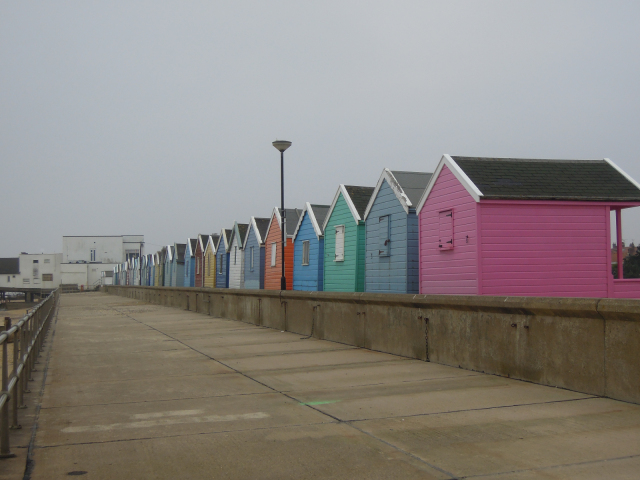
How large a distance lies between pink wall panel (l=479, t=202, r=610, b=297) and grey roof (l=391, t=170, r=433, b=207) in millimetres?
3719

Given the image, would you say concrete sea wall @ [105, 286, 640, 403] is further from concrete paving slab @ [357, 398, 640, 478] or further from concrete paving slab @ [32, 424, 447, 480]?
concrete paving slab @ [32, 424, 447, 480]

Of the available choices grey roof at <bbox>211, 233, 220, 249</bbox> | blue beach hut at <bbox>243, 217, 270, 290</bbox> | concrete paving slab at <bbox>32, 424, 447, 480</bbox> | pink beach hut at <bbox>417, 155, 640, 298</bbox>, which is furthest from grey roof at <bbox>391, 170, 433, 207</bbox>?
grey roof at <bbox>211, 233, 220, 249</bbox>

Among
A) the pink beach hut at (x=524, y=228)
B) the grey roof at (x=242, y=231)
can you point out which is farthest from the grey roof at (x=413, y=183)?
the grey roof at (x=242, y=231)

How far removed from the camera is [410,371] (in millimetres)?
9492

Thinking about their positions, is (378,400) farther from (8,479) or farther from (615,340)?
(8,479)

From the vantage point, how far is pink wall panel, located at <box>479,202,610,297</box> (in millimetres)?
15914

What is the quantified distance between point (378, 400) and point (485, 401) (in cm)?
119

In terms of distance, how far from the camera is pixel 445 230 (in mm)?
17062

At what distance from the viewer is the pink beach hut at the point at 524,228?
15.9 metres

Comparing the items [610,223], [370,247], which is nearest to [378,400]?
[610,223]

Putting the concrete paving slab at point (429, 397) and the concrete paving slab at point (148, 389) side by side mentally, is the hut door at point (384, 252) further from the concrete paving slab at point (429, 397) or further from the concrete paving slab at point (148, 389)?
the concrete paving slab at point (429, 397)

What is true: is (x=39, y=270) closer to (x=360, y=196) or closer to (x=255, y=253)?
(x=255, y=253)

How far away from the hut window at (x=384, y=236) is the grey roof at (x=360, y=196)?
69.3 inches

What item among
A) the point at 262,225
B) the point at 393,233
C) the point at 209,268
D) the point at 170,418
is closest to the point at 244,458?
the point at 170,418
